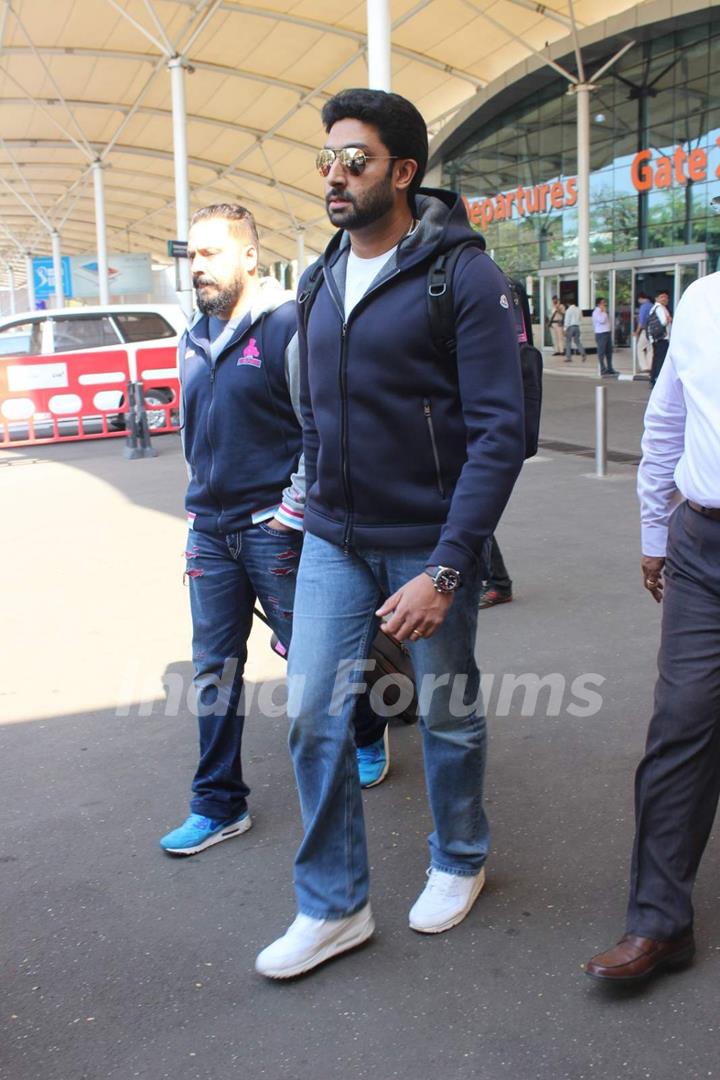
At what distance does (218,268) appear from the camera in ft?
11.5

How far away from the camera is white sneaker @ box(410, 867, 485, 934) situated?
10.1 ft

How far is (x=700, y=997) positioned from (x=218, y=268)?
246 centimetres

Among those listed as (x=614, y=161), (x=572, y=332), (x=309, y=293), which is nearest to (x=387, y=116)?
(x=309, y=293)

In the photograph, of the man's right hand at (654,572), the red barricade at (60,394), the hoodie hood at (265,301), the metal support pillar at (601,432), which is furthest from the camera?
the red barricade at (60,394)

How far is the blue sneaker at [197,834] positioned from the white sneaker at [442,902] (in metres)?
0.79

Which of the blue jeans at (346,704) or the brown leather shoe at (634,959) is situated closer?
the brown leather shoe at (634,959)

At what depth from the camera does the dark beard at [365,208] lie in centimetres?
277

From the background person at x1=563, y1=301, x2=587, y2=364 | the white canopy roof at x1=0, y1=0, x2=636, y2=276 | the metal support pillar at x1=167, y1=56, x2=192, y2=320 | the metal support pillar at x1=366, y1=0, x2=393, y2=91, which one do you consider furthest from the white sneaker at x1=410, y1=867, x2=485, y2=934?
the background person at x1=563, y1=301, x2=587, y2=364

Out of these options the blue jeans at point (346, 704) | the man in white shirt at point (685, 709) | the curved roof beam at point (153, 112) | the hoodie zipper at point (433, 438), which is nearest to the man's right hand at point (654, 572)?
the man in white shirt at point (685, 709)

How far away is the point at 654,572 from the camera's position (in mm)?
3158

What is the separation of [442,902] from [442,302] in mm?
1625

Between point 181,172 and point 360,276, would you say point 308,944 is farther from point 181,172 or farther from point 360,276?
point 181,172

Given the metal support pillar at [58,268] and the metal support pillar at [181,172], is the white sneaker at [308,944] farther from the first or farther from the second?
the metal support pillar at [58,268]

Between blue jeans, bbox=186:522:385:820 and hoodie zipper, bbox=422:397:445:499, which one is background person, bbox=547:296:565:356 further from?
hoodie zipper, bbox=422:397:445:499
